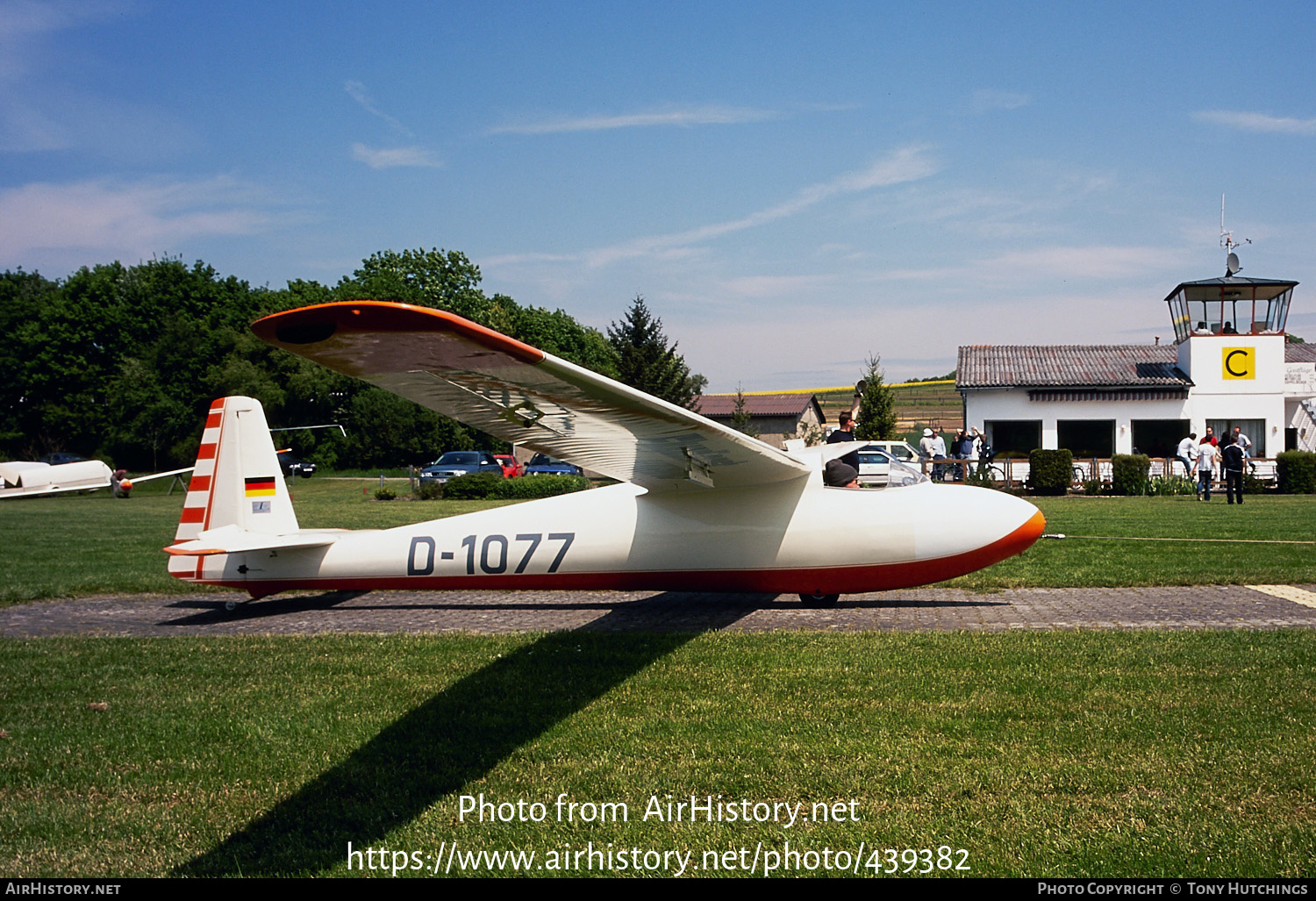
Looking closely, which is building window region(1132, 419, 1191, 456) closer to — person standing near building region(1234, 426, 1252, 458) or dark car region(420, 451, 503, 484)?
person standing near building region(1234, 426, 1252, 458)

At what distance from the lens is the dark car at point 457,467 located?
37.5 m

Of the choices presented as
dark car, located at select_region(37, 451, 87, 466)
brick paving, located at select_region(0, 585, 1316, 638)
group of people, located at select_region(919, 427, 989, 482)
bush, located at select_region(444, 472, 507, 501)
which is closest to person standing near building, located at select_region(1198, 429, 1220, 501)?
group of people, located at select_region(919, 427, 989, 482)

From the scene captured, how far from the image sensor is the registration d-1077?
30.6 ft

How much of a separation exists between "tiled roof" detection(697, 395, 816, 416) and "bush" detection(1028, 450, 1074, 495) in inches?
1476

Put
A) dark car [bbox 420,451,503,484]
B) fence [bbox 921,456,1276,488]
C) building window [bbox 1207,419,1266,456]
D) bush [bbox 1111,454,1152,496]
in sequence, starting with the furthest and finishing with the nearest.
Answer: dark car [bbox 420,451,503,484] → building window [bbox 1207,419,1266,456] → fence [bbox 921,456,1276,488] → bush [bbox 1111,454,1152,496]

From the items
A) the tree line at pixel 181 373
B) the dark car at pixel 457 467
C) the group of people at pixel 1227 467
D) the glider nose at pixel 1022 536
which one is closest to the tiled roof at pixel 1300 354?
the group of people at pixel 1227 467

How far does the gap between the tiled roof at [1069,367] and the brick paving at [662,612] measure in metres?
29.6

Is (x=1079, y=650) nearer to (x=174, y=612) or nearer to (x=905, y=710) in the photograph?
(x=905, y=710)

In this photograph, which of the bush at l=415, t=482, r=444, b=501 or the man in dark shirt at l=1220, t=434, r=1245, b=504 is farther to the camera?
the bush at l=415, t=482, r=444, b=501

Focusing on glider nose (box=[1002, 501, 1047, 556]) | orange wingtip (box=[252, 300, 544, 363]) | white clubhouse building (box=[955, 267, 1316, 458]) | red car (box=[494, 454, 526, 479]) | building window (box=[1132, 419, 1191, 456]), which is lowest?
glider nose (box=[1002, 501, 1047, 556])

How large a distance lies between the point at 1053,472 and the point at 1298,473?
7.69 m

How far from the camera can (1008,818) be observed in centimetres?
392

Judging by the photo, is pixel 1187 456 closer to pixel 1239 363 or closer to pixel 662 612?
pixel 1239 363

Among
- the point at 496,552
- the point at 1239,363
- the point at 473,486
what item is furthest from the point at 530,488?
the point at 1239,363
